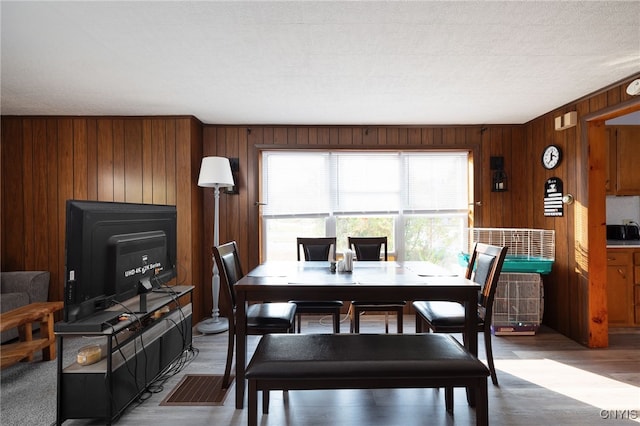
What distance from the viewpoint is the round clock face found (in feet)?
11.3

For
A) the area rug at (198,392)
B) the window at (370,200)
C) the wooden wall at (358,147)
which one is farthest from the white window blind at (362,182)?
the area rug at (198,392)

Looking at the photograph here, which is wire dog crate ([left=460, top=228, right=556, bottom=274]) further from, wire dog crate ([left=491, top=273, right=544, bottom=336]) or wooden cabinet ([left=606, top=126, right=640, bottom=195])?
wooden cabinet ([left=606, top=126, right=640, bottom=195])

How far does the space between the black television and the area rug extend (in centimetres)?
77

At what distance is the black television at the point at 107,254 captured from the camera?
1643 millimetres

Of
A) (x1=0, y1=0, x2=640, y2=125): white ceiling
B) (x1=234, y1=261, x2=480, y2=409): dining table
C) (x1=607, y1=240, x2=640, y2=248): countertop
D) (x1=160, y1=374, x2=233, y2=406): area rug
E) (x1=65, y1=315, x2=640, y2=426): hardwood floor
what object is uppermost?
(x1=0, y1=0, x2=640, y2=125): white ceiling

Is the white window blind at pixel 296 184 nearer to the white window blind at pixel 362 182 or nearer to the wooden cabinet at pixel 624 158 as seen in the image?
the white window blind at pixel 362 182

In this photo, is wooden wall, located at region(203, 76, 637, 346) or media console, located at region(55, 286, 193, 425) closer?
media console, located at region(55, 286, 193, 425)

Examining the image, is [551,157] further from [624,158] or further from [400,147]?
[400,147]

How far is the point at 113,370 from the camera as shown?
6.18 ft

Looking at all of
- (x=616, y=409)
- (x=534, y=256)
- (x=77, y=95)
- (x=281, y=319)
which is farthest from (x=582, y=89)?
(x=77, y=95)

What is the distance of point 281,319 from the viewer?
7.72 ft

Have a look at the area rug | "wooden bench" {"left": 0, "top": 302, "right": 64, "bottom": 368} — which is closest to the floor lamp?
the area rug

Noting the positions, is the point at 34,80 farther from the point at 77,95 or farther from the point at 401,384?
the point at 401,384

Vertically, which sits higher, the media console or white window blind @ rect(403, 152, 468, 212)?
white window blind @ rect(403, 152, 468, 212)
